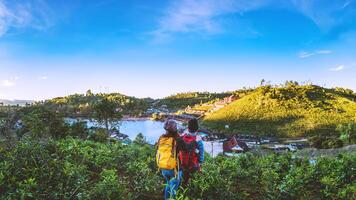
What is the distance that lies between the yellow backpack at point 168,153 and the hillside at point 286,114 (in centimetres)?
6016

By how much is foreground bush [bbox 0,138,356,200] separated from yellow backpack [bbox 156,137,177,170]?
44cm

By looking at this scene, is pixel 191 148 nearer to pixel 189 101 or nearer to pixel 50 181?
pixel 50 181

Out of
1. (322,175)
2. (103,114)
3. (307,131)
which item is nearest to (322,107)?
(307,131)

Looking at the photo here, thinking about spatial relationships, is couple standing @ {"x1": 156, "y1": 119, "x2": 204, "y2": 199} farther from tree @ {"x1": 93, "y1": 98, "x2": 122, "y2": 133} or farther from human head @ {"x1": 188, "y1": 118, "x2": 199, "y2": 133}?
tree @ {"x1": 93, "y1": 98, "x2": 122, "y2": 133}

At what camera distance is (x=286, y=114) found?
2739 inches

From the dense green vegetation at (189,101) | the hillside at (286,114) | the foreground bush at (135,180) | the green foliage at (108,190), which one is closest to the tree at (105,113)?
the foreground bush at (135,180)

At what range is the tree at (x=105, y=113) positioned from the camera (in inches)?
1069

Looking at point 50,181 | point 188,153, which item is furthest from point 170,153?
point 50,181

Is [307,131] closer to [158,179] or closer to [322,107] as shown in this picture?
[322,107]

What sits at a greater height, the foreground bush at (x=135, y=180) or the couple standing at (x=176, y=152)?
the couple standing at (x=176, y=152)

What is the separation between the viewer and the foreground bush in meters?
4.34

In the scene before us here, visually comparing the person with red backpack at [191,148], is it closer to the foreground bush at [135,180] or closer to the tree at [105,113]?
Result: the foreground bush at [135,180]

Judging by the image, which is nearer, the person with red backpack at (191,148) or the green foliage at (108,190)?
the person with red backpack at (191,148)

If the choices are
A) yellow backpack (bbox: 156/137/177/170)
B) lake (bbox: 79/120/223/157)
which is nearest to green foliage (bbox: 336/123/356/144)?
lake (bbox: 79/120/223/157)
